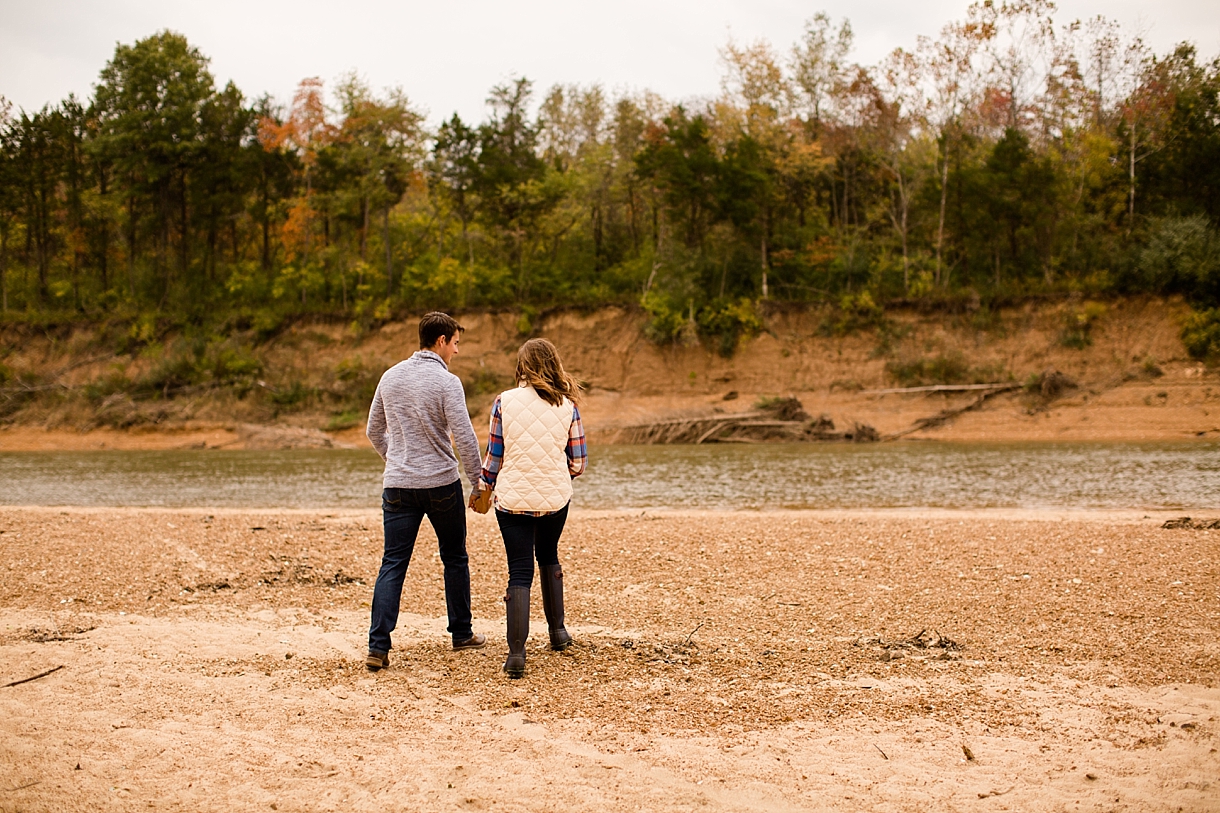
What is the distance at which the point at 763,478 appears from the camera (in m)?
18.7

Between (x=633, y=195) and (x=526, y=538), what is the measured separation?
42.8 metres

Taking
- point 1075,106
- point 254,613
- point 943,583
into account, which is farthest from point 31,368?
point 1075,106

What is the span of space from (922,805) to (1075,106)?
4777cm

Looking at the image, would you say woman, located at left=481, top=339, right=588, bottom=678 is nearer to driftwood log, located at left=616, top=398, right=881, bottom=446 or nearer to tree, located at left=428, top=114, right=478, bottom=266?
driftwood log, located at left=616, top=398, right=881, bottom=446

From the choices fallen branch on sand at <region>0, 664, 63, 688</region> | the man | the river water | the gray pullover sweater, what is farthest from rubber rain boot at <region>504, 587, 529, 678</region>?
the river water

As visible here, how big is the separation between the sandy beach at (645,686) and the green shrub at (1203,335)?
2763 cm

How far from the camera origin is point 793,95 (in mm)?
44969

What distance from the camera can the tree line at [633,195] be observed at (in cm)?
3756

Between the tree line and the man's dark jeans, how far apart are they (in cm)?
3207

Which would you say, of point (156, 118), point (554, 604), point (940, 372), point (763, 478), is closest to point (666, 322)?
point (940, 372)

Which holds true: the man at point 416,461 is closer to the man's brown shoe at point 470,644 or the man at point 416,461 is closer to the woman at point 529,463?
the woman at point 529,463

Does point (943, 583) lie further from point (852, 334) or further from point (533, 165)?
point (533, 165)

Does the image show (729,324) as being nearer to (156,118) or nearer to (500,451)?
(156,118)

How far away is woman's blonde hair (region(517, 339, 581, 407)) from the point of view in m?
5.25
